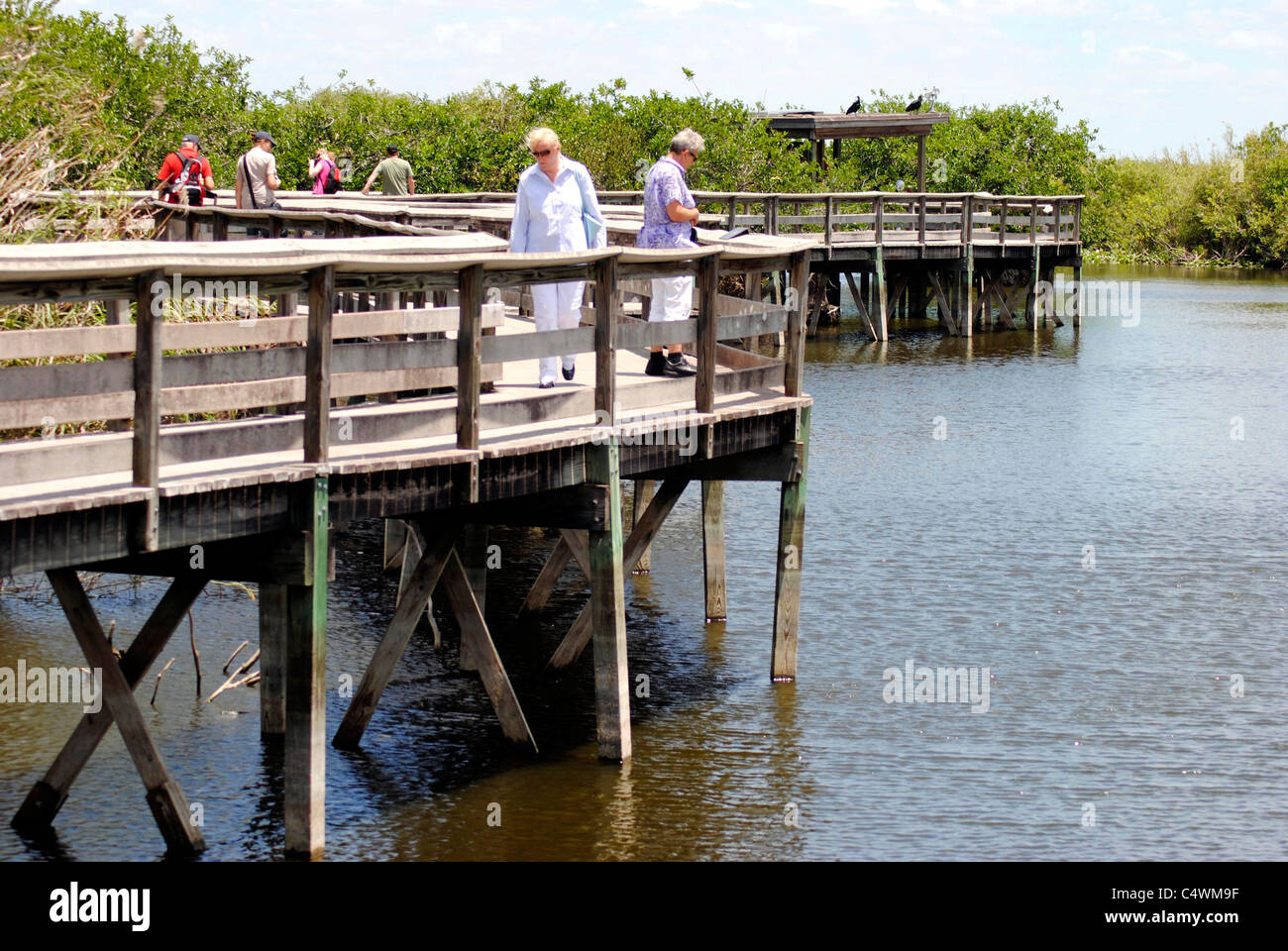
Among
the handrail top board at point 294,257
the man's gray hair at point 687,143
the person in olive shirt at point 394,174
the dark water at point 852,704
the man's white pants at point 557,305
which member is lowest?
the dark water at point 852,704

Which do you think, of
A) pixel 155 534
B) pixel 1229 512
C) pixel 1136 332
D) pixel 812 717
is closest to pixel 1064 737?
pixel 812 717

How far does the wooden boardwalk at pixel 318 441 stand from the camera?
24.6 ft

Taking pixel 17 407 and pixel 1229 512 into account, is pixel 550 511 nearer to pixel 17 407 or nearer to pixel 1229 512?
pixel 17 407

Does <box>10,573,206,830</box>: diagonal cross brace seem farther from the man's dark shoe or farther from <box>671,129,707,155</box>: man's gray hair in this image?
<box>671,129,707,155</box>: man's gray hair

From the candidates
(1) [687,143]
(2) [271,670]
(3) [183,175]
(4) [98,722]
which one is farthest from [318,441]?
(3) [183,175]

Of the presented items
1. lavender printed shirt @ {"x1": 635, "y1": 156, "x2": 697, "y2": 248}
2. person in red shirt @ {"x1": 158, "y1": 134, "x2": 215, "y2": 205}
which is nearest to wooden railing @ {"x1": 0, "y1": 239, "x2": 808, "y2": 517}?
lavender printed shirt @ {"x1": 635, "y1": 156, "x2": 697, "y2": 248}

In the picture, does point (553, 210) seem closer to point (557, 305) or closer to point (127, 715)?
point (557, 305)

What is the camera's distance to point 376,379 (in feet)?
29.5

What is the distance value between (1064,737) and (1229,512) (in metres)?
8.16

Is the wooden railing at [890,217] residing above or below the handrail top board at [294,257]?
above

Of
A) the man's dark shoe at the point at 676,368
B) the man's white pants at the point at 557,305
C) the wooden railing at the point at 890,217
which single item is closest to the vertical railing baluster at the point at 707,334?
the man's dark shoe at the point at 676,368

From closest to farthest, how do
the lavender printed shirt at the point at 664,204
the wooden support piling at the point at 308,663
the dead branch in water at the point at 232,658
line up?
the wooden support piling at the point at 308,663, the dead branch in water at the point at 232,658, the lavender printed shirt at the point at 664,204

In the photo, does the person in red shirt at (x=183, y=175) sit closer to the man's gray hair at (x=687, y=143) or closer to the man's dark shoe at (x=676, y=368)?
the man's gray hair at (x=687, y=143)

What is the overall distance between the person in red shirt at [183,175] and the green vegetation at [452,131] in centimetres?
56
